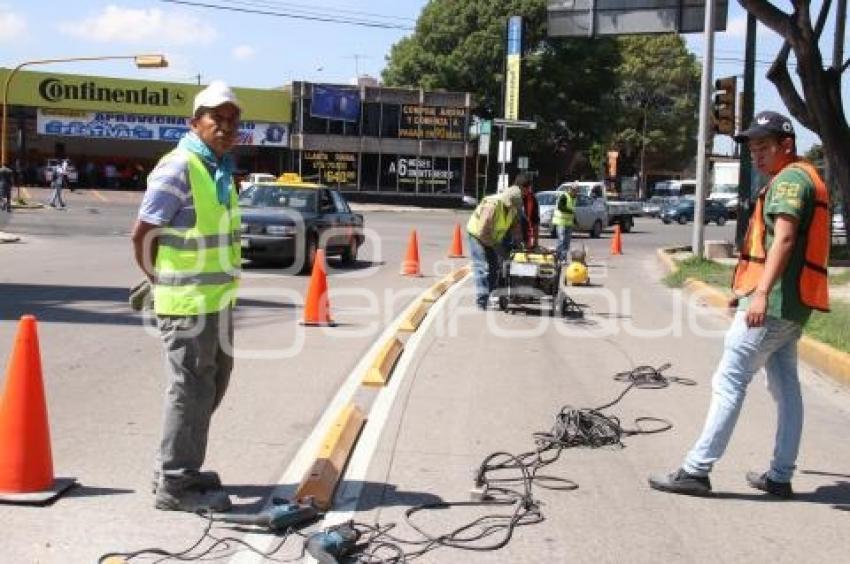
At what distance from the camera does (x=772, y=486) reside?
566 centimetres

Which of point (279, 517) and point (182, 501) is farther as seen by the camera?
point (182, 501)

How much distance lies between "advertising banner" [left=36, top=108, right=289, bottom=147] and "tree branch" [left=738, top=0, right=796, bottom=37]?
33673 mm

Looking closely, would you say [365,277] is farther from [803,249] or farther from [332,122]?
[332,122]

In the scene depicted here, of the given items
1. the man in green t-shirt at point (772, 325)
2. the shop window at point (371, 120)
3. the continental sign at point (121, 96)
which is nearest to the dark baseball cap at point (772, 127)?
the man in green t-shirt at point (772, 325)

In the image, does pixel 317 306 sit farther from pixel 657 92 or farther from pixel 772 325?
pixel 657 92

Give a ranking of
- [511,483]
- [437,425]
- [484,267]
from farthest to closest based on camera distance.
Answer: [484,267], [437,425], [511,483]

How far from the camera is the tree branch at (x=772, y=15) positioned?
18.8m

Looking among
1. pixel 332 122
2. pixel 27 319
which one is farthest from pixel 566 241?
pixel 332 122

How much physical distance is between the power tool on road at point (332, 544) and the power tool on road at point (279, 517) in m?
0.22

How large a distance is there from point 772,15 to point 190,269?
16.5 meters

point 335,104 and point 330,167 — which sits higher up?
point 335,104

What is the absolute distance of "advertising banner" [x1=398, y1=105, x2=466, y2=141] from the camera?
176ft

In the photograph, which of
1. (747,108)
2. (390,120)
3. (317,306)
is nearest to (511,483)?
(317,306)

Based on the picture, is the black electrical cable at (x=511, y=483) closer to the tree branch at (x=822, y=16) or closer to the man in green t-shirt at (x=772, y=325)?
the man in green t-shirt at (x=772, y=325)
